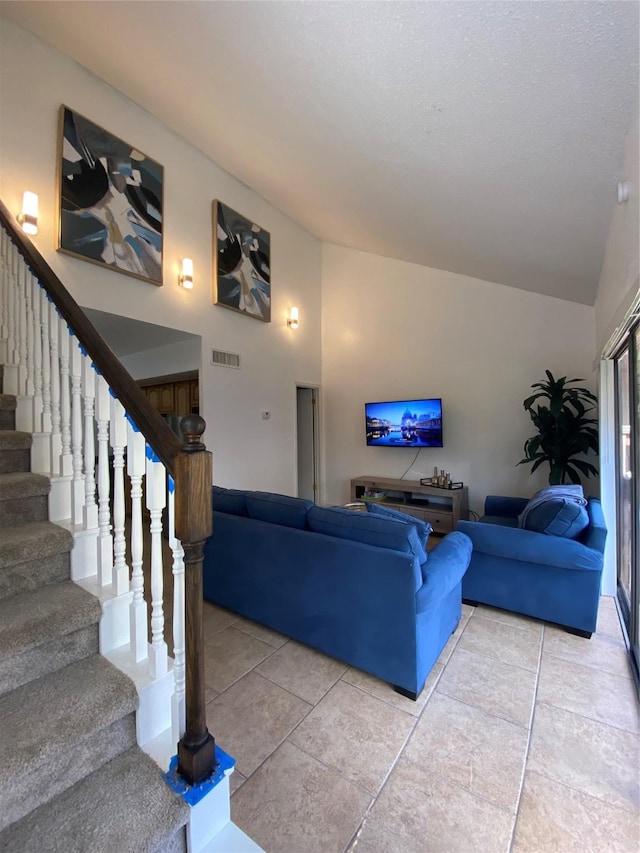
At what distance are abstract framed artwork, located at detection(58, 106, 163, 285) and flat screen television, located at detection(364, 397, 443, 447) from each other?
10.2ft

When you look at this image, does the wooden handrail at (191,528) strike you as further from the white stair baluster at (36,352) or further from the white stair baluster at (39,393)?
the white stair baluster at (36,352)

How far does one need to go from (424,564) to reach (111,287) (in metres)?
3.29

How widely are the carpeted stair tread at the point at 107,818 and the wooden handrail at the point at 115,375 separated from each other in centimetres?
87

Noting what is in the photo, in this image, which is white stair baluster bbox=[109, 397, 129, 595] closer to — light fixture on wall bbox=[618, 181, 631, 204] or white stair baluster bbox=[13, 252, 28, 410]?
white stair baluster bbox=[13, 252, 28, 410]

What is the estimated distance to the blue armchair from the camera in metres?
2.22

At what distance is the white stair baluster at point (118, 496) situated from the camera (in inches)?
50.4

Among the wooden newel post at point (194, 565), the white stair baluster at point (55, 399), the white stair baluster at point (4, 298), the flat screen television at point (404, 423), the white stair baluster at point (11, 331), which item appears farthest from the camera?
the flat screen television at point (404, 423)

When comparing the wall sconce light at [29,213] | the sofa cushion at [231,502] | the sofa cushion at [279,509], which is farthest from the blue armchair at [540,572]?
the wall sconce light at [29,213]

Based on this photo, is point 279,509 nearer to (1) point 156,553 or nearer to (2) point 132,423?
(1) point 156,553

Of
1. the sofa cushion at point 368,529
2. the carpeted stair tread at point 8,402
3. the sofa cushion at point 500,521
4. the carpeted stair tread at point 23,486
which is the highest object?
the carpeted stair tread at point 8,402

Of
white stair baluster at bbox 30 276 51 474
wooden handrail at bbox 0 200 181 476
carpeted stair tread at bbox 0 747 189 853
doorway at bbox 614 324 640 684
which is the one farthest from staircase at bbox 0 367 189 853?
doorway at bbox 614 324 640 684

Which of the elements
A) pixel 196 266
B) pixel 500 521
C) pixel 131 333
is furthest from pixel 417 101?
pixel 131 333

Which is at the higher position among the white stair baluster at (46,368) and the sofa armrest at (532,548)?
the white stair baluster at (46,368)

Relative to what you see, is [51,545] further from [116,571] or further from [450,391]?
[450,391]
